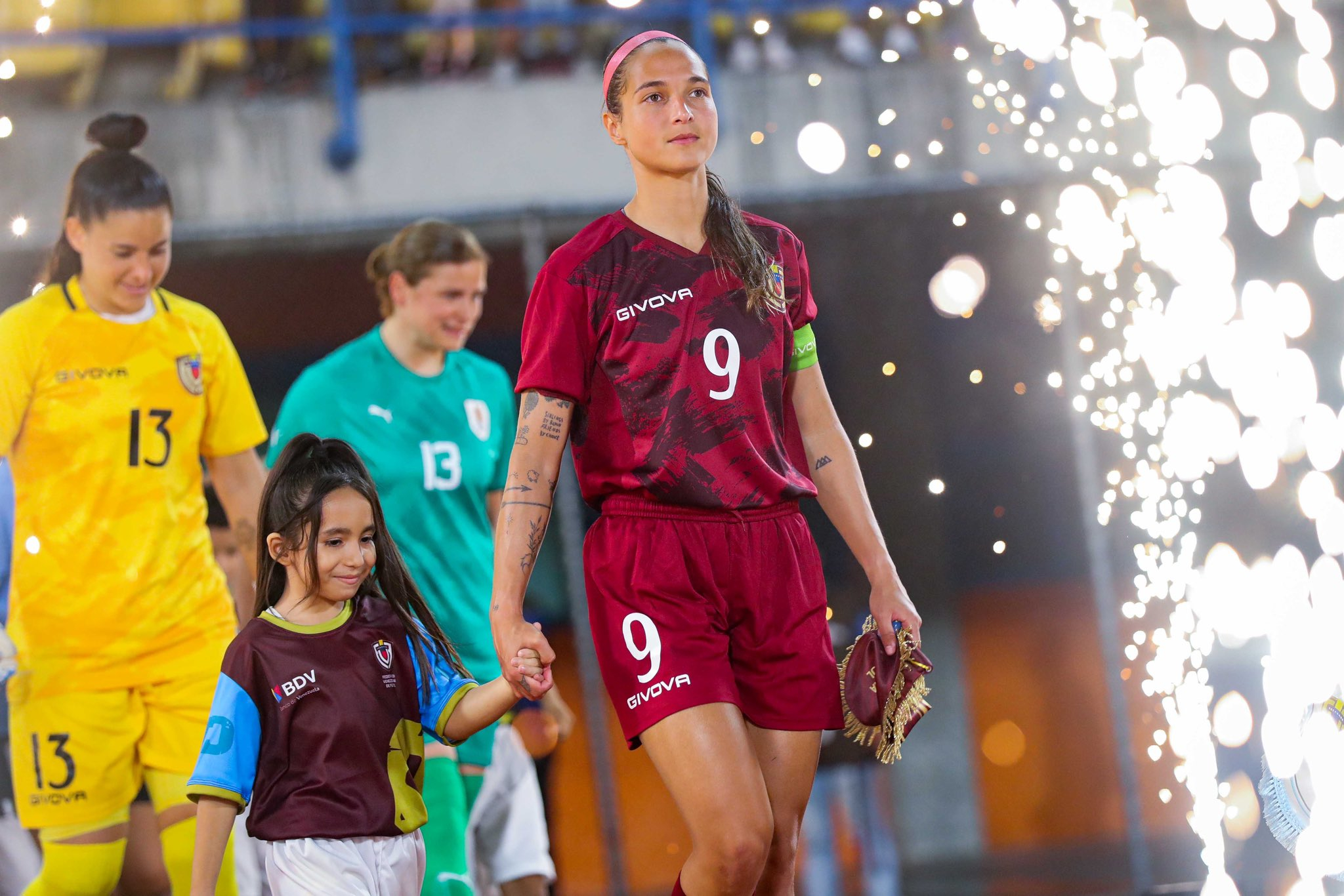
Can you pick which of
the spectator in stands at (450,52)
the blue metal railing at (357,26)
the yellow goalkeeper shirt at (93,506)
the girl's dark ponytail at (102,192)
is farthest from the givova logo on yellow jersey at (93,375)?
the spectator in stands at (450,52)

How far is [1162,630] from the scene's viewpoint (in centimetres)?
435

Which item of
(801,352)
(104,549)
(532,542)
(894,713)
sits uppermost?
(801,352)

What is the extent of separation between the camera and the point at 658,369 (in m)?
2.23

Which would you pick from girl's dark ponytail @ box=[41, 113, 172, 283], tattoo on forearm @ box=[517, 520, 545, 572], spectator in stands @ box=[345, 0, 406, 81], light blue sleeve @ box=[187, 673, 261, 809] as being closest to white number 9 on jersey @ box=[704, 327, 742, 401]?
tattoo on forearm @ box=[517, 520, 545, 572]

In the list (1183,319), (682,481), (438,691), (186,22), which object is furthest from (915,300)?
(186,22)

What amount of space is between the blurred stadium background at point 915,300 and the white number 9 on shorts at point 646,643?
2.24 m

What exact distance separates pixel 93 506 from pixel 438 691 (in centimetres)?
100

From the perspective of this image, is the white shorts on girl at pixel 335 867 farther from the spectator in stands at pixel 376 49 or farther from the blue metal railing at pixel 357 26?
the spectator in stands at pixel 376 49

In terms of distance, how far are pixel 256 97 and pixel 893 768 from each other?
3.20 meters

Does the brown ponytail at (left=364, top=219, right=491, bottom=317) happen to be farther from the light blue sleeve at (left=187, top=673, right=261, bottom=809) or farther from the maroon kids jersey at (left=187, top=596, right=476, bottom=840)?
the light blue sleeve at (left=187, top=673, right=261, bottom=809)

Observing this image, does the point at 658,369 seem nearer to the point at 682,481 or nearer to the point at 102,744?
the point at 682,481

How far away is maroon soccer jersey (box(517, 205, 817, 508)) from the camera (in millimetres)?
2219

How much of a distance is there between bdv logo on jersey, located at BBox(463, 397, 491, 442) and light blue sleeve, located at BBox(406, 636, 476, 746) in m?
0.97

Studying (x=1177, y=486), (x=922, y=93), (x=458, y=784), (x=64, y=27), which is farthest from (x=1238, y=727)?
(x=64, y=27)
